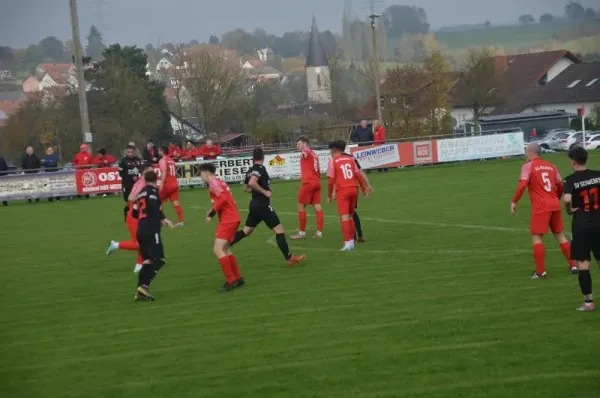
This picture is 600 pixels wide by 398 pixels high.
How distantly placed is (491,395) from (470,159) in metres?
34.8

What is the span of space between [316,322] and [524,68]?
8667 cm

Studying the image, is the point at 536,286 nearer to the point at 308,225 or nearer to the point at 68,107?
the point at 308,225

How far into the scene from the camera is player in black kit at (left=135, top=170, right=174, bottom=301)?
13484 mm

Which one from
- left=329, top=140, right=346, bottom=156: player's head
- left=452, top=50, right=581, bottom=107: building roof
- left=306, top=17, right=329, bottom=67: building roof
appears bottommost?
left=329, top=140, right=346, bottom=156: player's head

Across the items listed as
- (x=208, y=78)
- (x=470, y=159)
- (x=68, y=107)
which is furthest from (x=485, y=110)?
(x=470, y=159)

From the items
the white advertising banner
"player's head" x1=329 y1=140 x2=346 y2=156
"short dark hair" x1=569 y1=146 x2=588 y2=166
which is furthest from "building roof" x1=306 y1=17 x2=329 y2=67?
"short dark hair" x1=569 y1=146 x2=588 y2=166

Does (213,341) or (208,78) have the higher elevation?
(208,78)

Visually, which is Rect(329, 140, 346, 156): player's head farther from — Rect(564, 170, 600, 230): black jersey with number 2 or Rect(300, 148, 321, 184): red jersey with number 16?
Rect(564, 170, 600, 230): black jersey with number 2

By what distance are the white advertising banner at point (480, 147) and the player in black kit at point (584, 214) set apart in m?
31.3

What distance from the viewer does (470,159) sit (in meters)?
41.9

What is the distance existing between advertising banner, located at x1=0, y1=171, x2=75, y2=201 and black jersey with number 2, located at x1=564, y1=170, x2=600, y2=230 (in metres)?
29.5

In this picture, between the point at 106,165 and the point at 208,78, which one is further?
the point at 208,78

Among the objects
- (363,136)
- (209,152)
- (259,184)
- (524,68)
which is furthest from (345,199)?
(524,68)

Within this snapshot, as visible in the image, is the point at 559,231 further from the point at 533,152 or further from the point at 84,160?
the point at 84,160
